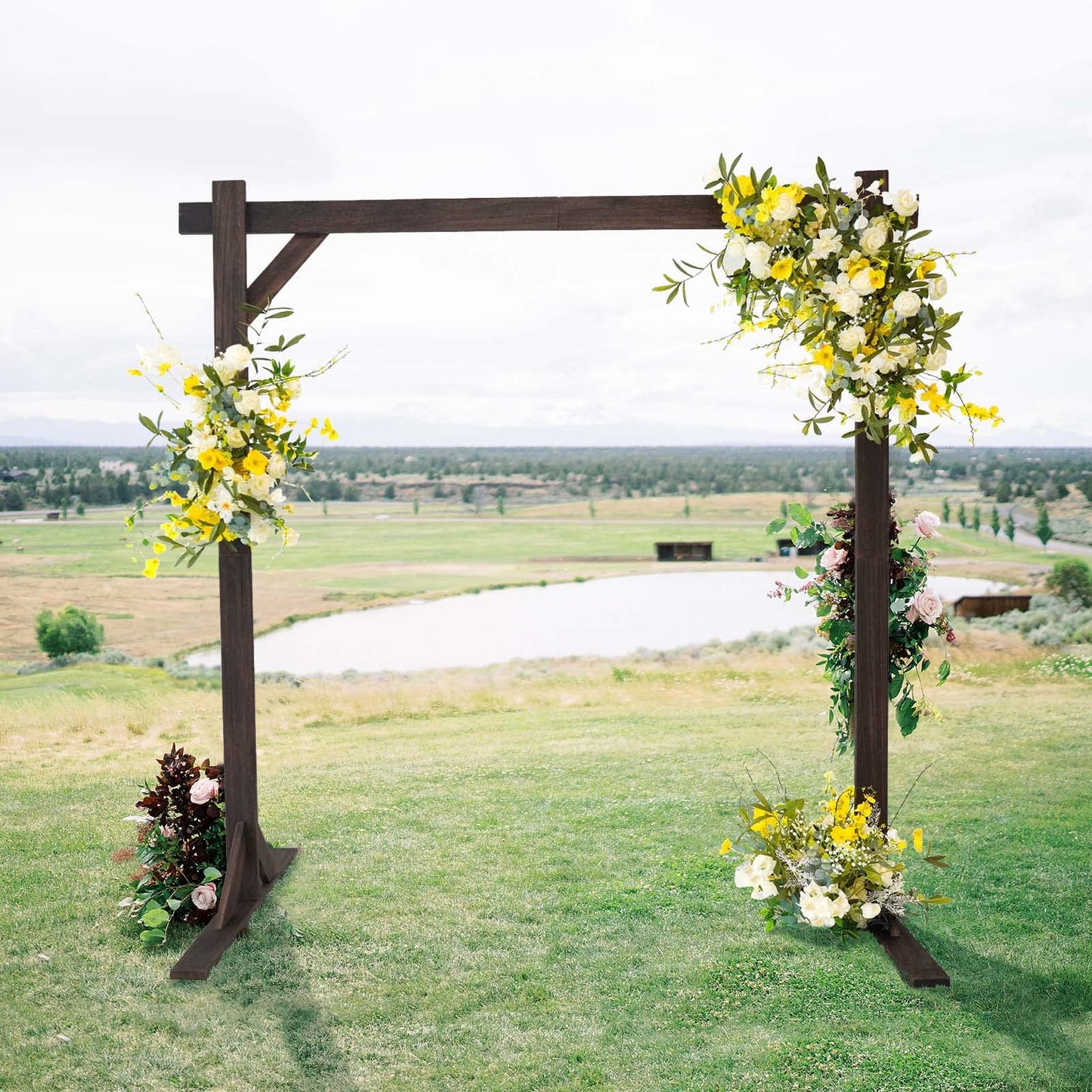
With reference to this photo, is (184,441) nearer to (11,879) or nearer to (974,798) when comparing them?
(11,879)

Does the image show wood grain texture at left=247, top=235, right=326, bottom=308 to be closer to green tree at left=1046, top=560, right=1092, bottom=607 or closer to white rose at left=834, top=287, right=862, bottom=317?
white rose at left=834, top=287, right=862, bottom=317

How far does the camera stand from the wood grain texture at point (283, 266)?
11.4ft

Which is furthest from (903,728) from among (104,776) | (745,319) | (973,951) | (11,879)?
(104,776)

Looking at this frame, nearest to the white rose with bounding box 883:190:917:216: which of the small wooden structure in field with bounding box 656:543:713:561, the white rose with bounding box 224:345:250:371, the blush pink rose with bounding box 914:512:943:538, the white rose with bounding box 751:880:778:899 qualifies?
the blush pink rose with bounding box 914:512:943:538

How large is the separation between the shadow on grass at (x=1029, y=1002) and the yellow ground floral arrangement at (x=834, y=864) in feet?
0.76

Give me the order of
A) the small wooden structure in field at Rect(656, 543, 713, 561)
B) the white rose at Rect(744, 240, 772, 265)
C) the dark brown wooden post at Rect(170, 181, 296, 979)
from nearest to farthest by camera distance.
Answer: the white rose at Rect(744, 240, 772, 265)
the dark brown wooden post at Rect(170, 181, 296, 979)
the small wooden structure in field at Rect(656, 543, 713, 561)

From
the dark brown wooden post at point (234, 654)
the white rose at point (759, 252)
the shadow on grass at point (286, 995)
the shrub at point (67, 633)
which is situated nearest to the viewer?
the shadow on grass at point (286, 995)

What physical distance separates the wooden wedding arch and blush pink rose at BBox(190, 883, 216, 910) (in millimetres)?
91

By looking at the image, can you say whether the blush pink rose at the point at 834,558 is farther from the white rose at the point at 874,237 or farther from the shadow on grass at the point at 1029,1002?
the shadow on grass at the point at 1029,1002

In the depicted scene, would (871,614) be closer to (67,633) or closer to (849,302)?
(849,302)

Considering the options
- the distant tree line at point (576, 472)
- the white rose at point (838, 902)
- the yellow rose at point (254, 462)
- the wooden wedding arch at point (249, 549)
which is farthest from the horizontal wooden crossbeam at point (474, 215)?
the distant tree line at point (576, 472)

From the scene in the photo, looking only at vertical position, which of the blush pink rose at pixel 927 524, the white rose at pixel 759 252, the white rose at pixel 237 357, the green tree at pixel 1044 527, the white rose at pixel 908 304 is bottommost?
the green tree at pixel 1044 527

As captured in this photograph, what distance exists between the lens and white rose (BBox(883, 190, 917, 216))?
3135 millimetres

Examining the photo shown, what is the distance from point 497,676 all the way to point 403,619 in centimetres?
419
